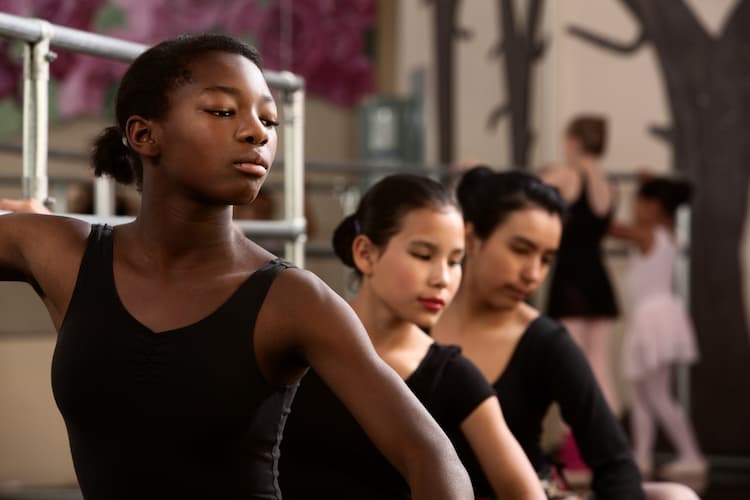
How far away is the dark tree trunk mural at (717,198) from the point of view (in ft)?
22.8

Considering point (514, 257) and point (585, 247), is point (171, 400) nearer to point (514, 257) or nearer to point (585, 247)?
point (514, 257)

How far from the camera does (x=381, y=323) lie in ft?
7.24

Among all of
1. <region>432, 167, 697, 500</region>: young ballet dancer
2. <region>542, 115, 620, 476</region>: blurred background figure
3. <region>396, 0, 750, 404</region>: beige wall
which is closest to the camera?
<region>432, 167, 697, 500</region>: young ballet dancer

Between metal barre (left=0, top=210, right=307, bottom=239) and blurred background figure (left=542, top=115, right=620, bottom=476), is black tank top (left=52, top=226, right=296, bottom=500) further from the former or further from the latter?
blurred background figure (left=542, top=115, right=620, bottom=476)

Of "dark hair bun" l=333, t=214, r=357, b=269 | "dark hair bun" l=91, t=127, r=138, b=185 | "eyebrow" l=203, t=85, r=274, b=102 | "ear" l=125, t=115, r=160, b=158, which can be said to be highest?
"eyebrow" l=203, t=85, r=274, b=102

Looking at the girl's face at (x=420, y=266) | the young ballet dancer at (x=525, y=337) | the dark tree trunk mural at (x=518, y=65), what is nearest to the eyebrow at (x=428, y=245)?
the girl's face at (x=420, y=266)

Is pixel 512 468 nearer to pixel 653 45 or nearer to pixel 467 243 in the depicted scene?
pixel 467 243

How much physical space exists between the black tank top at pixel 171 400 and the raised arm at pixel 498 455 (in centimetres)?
67

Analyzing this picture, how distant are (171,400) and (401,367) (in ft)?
2.37

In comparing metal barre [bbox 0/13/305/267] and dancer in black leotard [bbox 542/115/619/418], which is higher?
metal barre [bbox 0/13/305/267]

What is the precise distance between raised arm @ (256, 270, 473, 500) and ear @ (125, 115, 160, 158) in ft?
0.67

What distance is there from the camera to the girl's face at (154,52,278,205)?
1470 millimetres

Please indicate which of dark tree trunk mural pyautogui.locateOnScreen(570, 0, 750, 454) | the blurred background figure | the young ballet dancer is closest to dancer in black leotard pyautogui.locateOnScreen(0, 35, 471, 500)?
the young ballet dancer

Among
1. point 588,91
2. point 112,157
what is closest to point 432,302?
point 112,157
